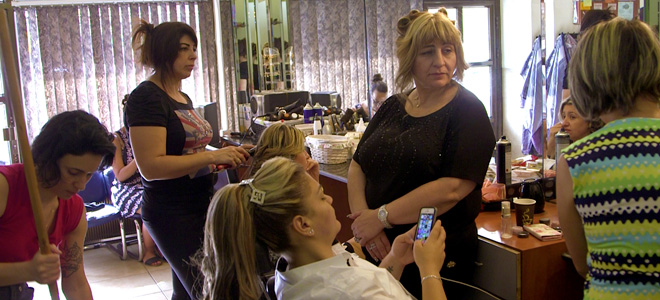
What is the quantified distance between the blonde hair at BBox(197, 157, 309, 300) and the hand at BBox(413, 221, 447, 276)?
292 millimetres

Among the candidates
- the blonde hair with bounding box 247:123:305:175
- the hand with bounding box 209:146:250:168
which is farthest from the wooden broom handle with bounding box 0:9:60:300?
the blonde hair with bounding box 247:123:305:175

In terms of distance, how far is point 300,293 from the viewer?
130 cm

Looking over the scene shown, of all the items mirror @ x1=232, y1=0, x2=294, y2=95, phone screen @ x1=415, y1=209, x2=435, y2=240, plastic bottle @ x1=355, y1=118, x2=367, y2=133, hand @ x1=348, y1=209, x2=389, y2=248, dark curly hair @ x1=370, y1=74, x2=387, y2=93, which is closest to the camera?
phone screen @ x1=415, y1=209, x2=435, y2=240

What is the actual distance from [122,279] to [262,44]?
2.35m

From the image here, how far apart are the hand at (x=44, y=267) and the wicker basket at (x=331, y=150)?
185cm

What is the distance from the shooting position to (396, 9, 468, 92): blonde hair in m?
1.76

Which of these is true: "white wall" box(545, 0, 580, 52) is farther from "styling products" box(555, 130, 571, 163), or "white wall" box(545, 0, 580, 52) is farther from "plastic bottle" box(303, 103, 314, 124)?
"plastic bottle" box(303, 103, 314, 124)

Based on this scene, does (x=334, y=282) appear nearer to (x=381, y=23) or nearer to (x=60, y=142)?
(x=60, y=142)

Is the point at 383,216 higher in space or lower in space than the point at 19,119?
lower

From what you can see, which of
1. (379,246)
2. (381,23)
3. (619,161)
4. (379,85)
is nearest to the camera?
(619,161)

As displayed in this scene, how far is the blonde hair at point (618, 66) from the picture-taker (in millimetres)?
1138

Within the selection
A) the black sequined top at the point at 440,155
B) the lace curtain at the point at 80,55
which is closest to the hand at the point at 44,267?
the black sequined top at the point at 440,155

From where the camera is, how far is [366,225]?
1843 millimetres

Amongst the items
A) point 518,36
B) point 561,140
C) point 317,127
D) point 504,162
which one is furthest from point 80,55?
point 561,140
